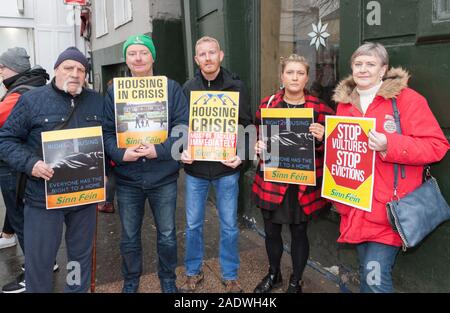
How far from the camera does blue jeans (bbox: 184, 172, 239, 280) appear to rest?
10.5 feet

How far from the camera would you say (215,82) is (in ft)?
10.4

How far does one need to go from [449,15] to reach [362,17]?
2.38 ft

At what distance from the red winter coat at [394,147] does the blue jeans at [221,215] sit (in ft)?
3.29

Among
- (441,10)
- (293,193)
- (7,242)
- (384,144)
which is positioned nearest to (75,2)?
(7,242)

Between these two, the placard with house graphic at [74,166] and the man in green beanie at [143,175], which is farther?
the man in green beanie at [143,175]

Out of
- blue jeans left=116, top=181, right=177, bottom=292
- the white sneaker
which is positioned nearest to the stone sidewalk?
the white sneaker

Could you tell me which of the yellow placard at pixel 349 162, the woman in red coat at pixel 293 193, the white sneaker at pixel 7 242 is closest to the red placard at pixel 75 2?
the white sneaker at pixel 7 242

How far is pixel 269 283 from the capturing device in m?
3.30

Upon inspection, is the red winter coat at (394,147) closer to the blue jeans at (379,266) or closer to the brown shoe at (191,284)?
the blue jeans at (379,266)

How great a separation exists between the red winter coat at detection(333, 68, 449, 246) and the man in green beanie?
1.29 metres

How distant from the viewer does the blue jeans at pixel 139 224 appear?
297 centimetres

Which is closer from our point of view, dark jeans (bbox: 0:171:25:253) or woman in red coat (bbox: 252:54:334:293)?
woman in red coat (bbox: 252:54:334:293)

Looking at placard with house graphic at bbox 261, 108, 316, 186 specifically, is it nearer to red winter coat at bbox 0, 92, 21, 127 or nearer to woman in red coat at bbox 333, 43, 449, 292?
woman in red coat at bbox 333, 43, 449, 292

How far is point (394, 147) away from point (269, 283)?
1710 mm
